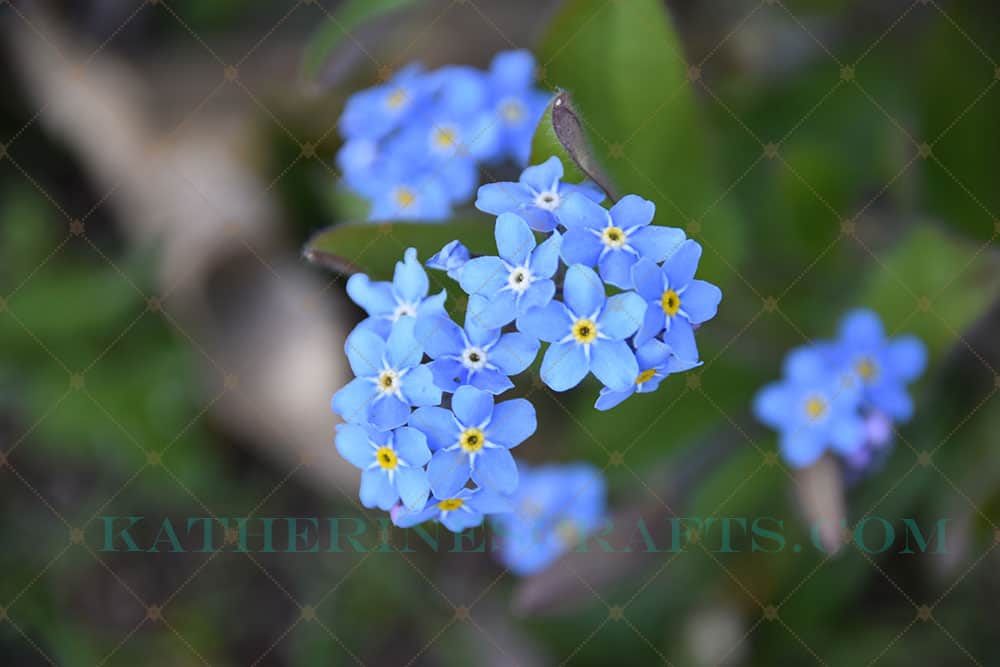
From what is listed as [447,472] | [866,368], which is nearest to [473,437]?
[447,472]

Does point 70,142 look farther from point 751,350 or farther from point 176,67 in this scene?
point 751,350

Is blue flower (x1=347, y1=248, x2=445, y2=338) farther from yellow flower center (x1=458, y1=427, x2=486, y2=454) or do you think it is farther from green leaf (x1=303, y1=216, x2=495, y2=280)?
yellow flower center (x1=458, y1=427, x2=486, y2=454)

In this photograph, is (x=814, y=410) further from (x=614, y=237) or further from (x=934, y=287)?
(x=614, y=237)

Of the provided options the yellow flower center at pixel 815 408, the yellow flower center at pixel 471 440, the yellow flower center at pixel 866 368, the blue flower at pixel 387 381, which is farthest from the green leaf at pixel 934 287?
the blue flower at pixel 387 381

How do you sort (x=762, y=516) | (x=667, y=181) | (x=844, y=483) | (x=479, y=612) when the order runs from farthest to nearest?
1. (x=479, y=612)
2. (x=762, y=516)
3. (x=844, y=483)
4. (x=667, y=181)

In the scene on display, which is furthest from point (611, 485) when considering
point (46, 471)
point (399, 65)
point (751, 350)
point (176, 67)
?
point (176, 67)


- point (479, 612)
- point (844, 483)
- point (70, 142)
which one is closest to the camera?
point (844, 483)
